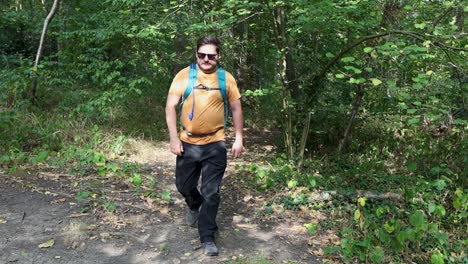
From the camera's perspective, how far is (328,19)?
5496 millimetres

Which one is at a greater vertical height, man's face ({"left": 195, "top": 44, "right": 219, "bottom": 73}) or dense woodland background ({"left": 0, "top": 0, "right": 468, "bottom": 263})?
man's face ({"left": 195, "top": 44, "right": 219, "bottom": 73})

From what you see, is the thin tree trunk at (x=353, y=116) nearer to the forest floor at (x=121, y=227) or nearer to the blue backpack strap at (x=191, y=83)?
the forest floor at (x=121, y=227)

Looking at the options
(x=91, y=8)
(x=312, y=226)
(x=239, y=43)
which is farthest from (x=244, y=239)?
(x=91, y=8)

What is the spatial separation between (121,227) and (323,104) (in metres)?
4.89

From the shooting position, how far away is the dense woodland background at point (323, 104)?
4859mm

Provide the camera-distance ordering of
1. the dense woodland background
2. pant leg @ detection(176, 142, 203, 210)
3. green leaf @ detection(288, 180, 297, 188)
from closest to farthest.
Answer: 1. pant leg @ detection(176, 142, 203, 210)
2. the dense woodland background
3. green leaf @ detection(288, 180, 297, 188)

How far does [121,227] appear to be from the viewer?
4.50 metres

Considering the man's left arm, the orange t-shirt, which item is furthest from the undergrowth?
the orange t-shirt

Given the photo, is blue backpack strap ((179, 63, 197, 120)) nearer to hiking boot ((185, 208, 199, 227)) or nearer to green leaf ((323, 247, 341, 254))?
hiking boot ((185, 208, 199, 227))

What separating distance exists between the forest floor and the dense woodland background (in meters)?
0.35

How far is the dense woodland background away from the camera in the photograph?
15.9 ft

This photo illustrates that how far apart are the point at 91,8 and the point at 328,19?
24.3 feet

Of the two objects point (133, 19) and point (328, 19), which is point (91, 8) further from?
point (328, 19)

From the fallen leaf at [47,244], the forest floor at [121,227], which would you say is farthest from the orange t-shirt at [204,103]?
the fallen leaf at [47,244]
